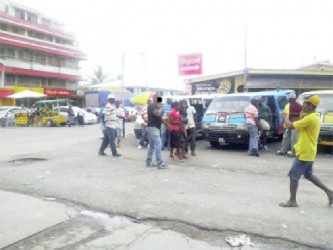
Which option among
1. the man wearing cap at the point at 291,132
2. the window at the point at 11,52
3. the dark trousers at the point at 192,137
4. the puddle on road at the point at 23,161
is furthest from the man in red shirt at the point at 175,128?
the window at the point at 11,52

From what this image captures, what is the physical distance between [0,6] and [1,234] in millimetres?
44292

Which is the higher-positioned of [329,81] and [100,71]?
[100,71]

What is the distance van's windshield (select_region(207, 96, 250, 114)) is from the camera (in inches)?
441

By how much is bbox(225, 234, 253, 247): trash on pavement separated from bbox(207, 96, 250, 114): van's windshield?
720cm

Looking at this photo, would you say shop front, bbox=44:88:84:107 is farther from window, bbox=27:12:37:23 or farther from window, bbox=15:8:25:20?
window, bbox=27:12:37:23

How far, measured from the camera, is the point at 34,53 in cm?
4291

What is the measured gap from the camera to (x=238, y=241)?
13.4 ft

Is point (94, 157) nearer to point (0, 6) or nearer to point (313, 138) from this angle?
point (313, 138)

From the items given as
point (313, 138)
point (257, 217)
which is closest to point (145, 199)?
point (257, 217)

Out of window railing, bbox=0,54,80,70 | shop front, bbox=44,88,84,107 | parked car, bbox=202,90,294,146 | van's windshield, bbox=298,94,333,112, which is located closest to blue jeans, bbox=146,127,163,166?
parked car, bbox=202,90,294,146

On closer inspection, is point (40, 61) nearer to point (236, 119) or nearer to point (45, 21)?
point (45, 21)

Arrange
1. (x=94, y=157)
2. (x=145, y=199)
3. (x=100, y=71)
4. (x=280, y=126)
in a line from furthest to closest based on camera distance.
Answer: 1. (x=100, y=71)
2. (x=280, y=126)
3. (x=94, y=157)
4. (x=145, y=199)

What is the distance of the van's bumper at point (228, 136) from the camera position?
415 inches

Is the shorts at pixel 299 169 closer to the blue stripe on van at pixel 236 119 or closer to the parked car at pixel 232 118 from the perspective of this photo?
the parked car at pixel 232 118
